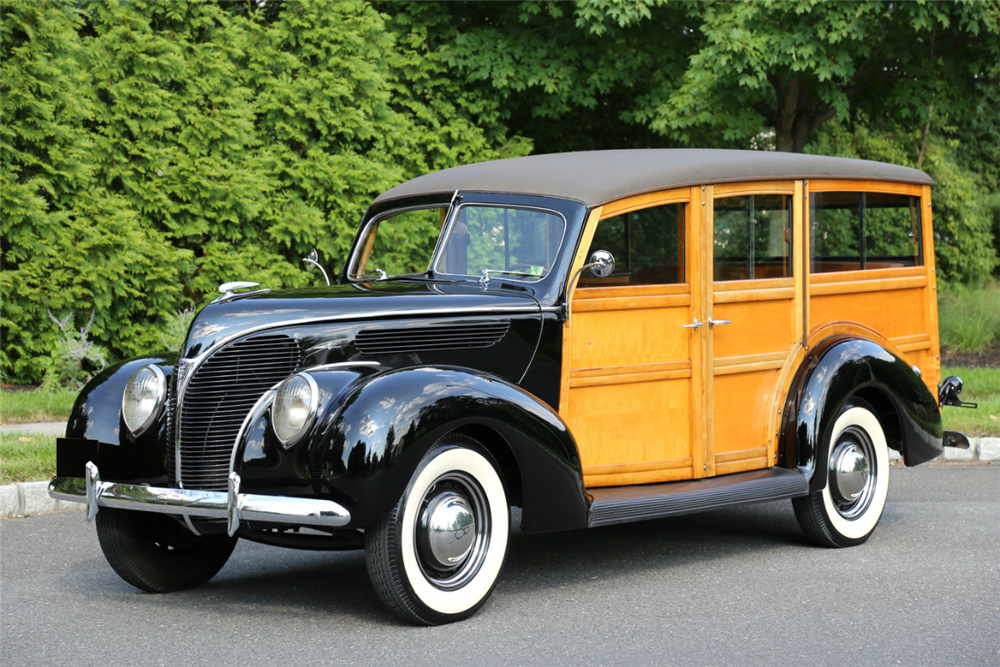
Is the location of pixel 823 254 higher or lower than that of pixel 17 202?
lower

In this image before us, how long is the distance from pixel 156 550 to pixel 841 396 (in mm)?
3565

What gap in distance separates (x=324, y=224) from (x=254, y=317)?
7331mm

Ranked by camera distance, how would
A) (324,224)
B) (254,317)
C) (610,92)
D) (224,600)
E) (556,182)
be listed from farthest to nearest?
(610,92)
(324,224)
(556,182)
(224,600)
(254,317)

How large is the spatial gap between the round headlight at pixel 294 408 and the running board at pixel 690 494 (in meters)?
1.39

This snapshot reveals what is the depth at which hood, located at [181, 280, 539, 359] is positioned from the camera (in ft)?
14.8

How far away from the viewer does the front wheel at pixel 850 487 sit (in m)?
5.85

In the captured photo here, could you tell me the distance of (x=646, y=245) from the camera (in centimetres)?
578

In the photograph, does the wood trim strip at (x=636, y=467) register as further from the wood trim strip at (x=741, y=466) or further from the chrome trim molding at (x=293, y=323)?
the chrome trim molding at (x=293, y=323)

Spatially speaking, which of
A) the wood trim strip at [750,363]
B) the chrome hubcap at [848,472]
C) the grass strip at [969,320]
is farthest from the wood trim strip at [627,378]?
the grass strip at [969,320]

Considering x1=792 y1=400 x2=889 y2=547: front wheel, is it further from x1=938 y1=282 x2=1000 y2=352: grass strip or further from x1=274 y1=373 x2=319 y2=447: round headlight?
x1=938 y1=282 x2=1000 y2=352: grass strip

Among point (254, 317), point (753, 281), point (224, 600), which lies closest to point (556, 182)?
point (753, 281)

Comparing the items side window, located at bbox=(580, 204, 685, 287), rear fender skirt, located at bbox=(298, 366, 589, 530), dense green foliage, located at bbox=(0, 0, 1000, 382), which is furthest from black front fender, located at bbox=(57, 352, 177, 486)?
dense green foliage, located at bbox=(0, 0, 1000, 382)

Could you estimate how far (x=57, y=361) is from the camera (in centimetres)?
1014

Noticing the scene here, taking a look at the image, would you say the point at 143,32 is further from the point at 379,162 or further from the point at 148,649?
the point at 148,649
